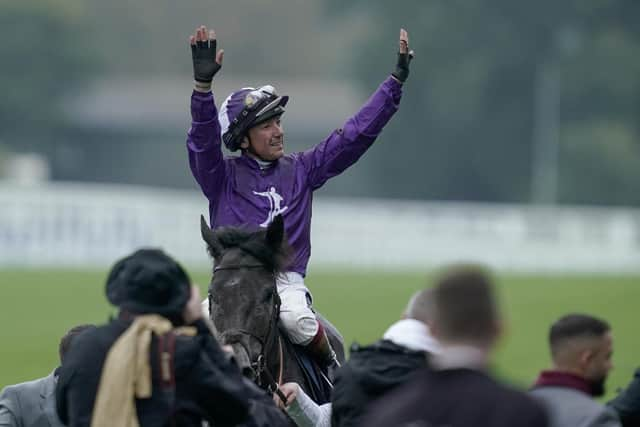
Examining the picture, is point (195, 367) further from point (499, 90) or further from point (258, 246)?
point (499, 90)

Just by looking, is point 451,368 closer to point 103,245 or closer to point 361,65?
point 103,245

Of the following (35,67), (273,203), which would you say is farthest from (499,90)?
(273,203)

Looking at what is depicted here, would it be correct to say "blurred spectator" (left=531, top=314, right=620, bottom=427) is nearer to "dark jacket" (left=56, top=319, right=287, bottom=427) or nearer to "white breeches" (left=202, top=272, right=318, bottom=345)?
"dark jacket" (left=56, top=319, right=287, bottom=427)

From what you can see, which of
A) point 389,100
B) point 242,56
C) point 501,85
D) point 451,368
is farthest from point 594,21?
point 451,368

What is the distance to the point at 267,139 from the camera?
24.7ft

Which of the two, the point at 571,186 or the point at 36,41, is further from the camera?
the point at 36,41

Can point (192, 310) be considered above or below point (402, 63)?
below

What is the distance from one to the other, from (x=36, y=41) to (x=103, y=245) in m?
31.8

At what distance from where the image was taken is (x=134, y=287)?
5.08 metres

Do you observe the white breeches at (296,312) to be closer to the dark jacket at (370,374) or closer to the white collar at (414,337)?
the dark jacket at (370,374)

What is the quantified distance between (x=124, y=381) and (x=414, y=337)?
1073 mm

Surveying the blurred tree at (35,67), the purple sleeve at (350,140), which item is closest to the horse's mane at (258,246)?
the purple sleeve at (350,140)

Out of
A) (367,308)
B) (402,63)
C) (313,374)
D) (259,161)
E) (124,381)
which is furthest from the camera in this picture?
(367,308)

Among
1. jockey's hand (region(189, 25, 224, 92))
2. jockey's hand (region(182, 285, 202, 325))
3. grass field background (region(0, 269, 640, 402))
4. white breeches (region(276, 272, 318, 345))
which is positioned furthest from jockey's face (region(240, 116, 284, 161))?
grass field background (region(0, 269, 640, 402))
